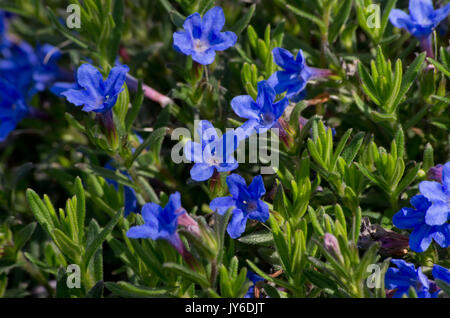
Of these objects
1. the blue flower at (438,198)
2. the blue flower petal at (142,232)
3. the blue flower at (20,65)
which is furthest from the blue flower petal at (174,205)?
the blue flower at (20,65)

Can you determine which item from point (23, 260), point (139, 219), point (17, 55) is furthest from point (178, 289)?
point (17, 55)

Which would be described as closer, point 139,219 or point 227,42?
point 139,219

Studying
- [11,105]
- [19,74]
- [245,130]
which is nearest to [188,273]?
[245,130]

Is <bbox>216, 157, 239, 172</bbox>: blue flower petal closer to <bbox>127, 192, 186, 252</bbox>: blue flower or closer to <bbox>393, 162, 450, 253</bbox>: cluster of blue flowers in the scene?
<bbox>127, 192, 186, 252</bbox>: blue flower

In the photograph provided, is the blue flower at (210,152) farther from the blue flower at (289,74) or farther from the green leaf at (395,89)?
the green leaf at (395,89)

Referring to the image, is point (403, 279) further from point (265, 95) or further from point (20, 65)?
point (20, 65)
